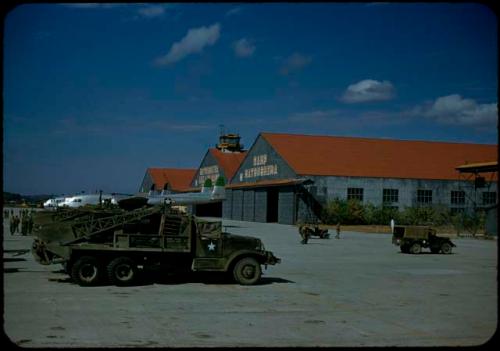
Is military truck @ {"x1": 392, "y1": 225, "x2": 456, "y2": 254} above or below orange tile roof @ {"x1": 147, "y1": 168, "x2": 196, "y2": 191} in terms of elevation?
below

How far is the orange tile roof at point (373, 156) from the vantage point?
64.1 metres

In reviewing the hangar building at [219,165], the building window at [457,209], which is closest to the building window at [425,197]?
the building window at [457,209]

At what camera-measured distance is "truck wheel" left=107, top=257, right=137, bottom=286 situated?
15742mm

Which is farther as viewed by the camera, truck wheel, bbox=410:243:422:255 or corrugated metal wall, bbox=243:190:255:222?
corrugated metal wall, bbox=243:190:255:222

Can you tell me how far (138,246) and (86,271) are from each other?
1483 mm

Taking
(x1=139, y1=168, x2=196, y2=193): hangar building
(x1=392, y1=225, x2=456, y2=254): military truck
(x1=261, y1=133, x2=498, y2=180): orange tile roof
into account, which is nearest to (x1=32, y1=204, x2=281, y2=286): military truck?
(x1=392, y1=225, x2=456, y2=254): military truck

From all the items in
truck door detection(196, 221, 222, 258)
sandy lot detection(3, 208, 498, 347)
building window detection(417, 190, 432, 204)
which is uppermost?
building window detection(417, 190, 432, 204)

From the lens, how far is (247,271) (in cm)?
1680

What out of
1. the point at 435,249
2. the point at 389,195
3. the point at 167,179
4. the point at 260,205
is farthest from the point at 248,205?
the point at 435,249

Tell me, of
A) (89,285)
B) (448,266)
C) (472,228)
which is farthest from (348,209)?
(89,285)

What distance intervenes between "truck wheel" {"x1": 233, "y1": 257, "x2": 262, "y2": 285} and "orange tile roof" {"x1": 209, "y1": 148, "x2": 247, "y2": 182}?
66.3m

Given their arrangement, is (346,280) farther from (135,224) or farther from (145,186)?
(145,186)

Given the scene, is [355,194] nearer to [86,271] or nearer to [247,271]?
[247,271]

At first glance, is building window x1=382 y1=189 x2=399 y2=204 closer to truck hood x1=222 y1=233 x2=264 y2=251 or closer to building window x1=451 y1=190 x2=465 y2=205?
building window x1=451 y1=190 x2=465 y2=205
